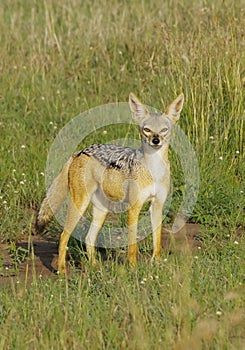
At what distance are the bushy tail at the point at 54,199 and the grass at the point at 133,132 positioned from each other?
2.06ft

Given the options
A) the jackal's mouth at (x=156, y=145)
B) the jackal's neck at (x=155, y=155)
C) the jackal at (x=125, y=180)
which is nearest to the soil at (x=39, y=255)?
the jackal at (x=125, y=180)

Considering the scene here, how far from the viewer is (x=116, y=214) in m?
7.95

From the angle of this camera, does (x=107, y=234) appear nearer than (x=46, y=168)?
Yes

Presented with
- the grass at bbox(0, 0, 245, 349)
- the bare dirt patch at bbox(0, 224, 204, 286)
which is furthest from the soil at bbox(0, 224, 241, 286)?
the grass at bbox(0, 0, 245, 349)

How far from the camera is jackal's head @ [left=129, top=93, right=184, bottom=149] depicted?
6621 mm

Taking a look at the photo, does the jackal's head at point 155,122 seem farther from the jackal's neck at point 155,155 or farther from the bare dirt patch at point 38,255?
the bare dirt patch at point 38,255

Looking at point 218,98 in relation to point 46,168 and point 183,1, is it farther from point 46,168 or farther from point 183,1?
point 183,1

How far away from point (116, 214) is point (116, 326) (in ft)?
9.92

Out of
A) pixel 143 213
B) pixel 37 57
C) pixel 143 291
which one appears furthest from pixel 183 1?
pixel 143 291

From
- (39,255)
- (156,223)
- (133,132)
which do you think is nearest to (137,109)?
(156,223)

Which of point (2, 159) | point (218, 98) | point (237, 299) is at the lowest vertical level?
point (2, 159)

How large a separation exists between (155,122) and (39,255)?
64.9 inches

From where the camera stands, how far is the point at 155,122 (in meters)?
6.70

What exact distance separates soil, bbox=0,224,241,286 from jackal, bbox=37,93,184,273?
0.81ft
